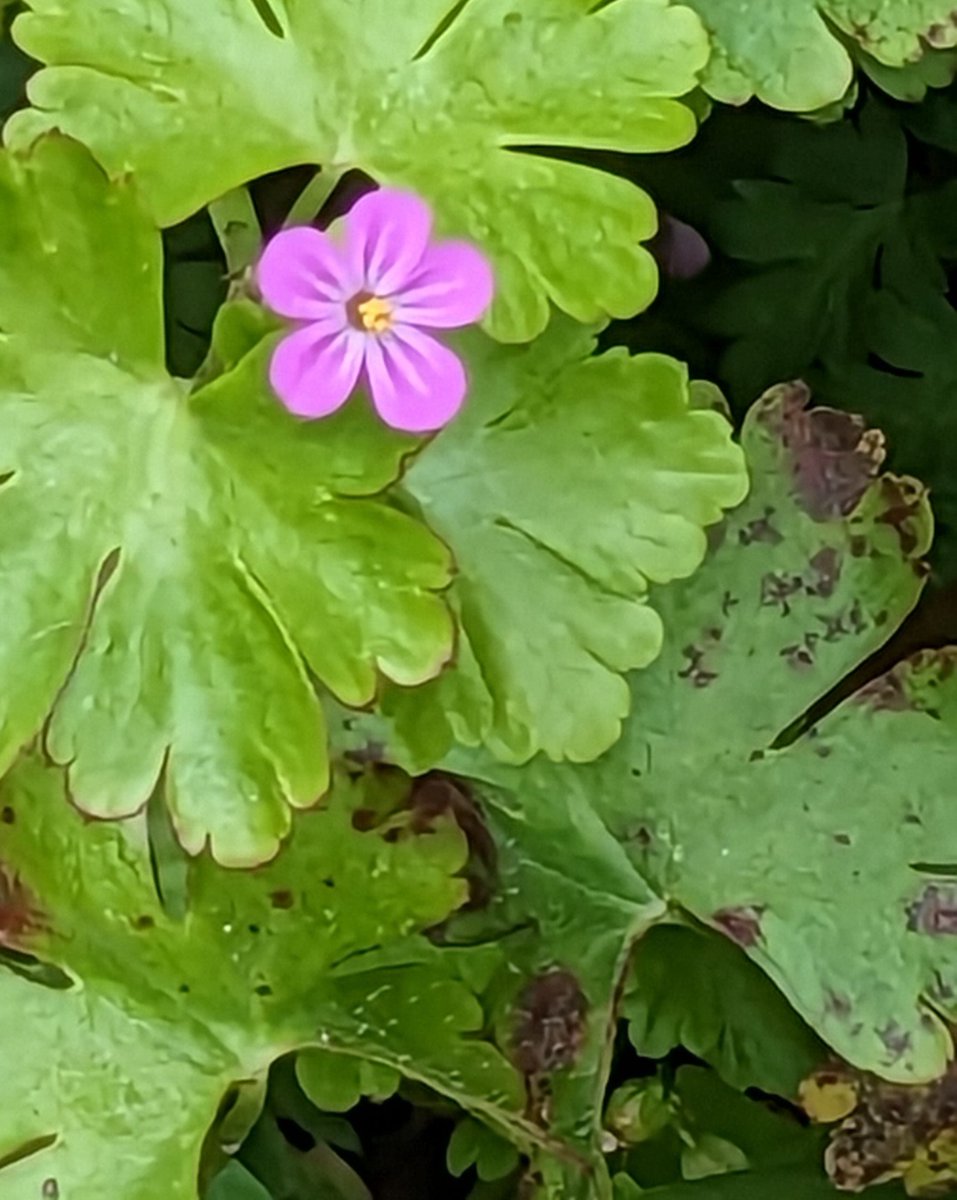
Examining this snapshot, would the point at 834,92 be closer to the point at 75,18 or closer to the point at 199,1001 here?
the point at 75,18

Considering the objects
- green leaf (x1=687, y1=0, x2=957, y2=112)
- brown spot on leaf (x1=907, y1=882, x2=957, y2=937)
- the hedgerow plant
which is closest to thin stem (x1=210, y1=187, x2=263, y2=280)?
the hedgerow plant

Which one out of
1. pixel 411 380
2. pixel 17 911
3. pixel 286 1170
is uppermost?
pixel 411 380

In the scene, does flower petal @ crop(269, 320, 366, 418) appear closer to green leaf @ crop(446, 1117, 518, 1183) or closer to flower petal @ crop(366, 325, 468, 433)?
flower petal @ crop(366, 325, 468, 433)

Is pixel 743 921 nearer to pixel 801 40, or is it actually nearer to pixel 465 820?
pixel 465 820

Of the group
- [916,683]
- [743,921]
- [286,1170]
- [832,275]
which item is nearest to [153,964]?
[286,1170]

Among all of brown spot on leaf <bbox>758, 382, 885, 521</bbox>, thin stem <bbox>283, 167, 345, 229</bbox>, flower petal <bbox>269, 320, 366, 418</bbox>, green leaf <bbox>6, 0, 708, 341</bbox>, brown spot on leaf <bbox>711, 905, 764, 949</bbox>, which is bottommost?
brown spot on leaf <bbox>711, 905, 764, 949</bbox>

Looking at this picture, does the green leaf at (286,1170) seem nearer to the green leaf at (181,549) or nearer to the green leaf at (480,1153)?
the green leaf at (480,1153)
